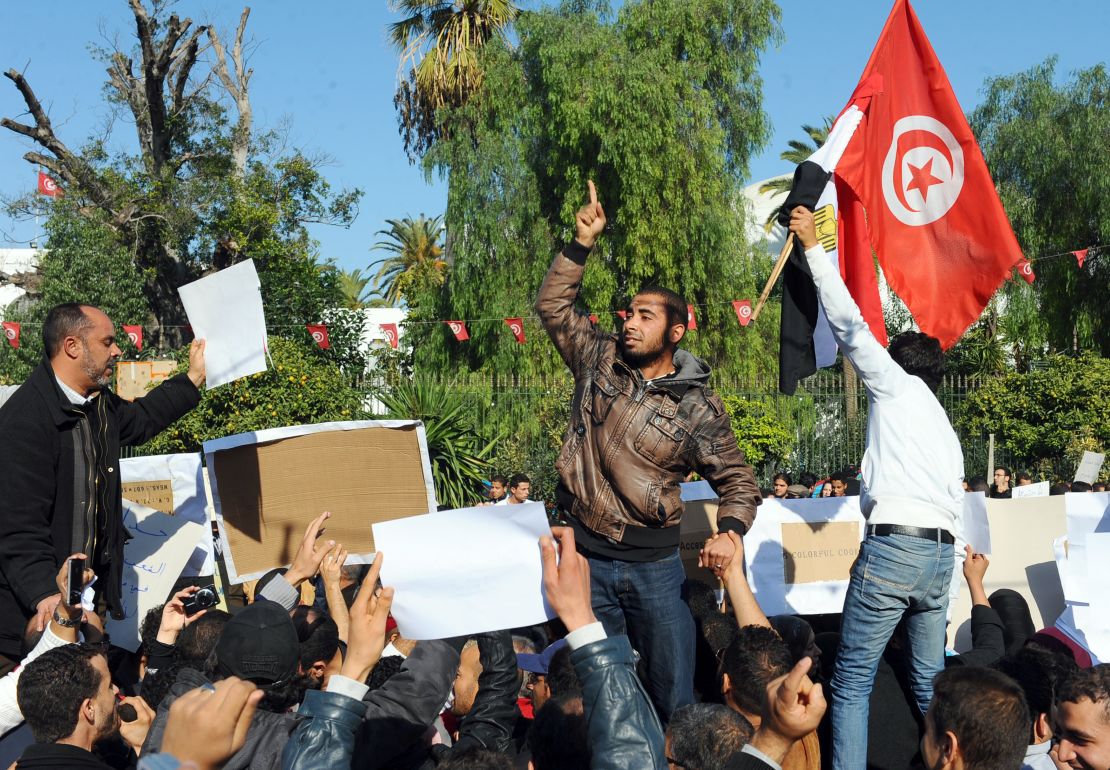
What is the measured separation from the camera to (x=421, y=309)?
941 inches

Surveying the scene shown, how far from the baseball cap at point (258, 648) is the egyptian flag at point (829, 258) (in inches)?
100

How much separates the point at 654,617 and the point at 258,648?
66.2 inches

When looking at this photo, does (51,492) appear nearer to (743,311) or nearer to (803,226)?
(803,226)

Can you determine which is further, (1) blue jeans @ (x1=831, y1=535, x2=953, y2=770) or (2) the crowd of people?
(1) blue jeans @ (x1=831, y1=535, x2=953, y2=770)

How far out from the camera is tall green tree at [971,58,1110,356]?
21.8 metres

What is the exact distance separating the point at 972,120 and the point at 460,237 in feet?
36.7

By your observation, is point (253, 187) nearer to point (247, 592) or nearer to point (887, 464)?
point (247, 592)

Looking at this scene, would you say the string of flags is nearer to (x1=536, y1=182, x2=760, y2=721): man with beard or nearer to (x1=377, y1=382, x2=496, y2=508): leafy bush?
(x1=377, y1=382, x2=496, y2=508): leafy bush

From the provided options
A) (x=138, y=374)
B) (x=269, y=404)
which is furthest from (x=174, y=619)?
(x=269, y=404)

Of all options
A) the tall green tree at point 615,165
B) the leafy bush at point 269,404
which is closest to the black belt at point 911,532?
the leafy bush at point 269,404

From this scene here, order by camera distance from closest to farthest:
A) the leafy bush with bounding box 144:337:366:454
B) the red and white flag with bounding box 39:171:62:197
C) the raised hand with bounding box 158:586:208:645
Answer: the raised hand with bounding box 158:586:208:645
the leafy bush with bounding box 144:337:366:454
the red and white flag with bounding box 39:171:62:197

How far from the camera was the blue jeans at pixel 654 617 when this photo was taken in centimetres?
383

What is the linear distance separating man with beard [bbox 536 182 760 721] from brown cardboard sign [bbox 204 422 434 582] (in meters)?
1.11

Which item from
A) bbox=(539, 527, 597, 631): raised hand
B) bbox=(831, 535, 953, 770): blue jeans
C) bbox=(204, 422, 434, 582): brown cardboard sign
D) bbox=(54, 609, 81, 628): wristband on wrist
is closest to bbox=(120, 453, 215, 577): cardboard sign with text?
bbox=(204, 422, 434, 582): brown cardboard sign
